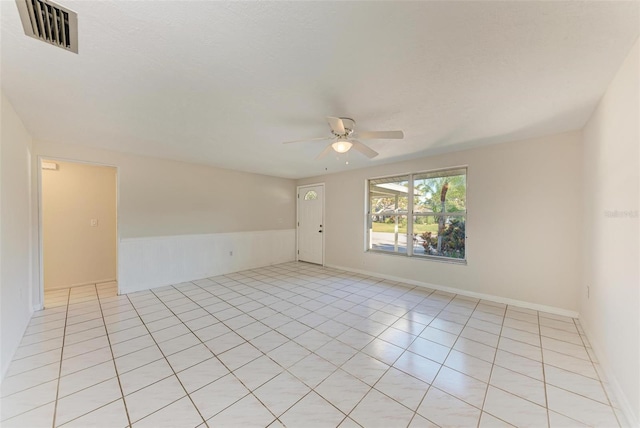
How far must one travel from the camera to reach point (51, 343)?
2.29 metres

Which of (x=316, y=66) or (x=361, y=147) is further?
(x=361, y=147)

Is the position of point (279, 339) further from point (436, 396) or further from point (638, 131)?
point (638, 131)

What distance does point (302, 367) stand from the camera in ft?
6.46

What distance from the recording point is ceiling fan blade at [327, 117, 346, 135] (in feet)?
6.63

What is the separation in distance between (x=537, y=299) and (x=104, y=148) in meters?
6.56

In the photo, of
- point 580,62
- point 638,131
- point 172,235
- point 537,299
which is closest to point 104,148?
point 172,235

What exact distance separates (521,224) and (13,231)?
19.2 ft

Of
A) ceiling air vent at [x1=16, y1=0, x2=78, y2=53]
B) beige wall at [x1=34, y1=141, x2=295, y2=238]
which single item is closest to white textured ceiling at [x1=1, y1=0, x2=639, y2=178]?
ceiling air vent at [x1=16, y1=0, x2=78, y2=53]

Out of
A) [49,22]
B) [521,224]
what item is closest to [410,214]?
[521,224]

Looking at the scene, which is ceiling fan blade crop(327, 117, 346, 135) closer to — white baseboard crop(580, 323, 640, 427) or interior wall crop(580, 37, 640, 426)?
interior wall crop(580, 37, 640, 426)

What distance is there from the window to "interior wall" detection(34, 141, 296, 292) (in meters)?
2.59

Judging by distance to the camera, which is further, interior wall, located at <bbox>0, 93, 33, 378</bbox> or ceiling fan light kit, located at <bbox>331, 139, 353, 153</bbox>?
ceiling fan light kit, located at <bbox>331, 139, 353, 153</bbox>

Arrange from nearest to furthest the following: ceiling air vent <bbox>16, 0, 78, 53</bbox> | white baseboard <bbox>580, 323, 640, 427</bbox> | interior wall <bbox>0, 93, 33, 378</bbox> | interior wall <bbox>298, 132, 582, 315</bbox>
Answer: ceiling air vent <bbox>16, 0, 78, 53</bbox>, white baseboard <bbox>580, 323, 640, 427</bbox>, interior wall <bbox>0, 93, 33, 378</bbox>, interior wall <bbox>298, 132, 582, 315</bbox>

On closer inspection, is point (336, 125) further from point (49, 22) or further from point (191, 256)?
point (191, 256)
